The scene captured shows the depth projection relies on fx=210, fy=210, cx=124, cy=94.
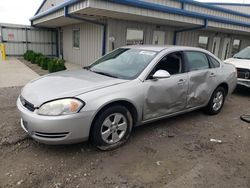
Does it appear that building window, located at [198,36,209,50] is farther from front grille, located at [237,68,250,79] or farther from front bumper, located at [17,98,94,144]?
front bumper, located at [17,98,94,144]

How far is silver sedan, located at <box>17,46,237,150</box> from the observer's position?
2719 mm

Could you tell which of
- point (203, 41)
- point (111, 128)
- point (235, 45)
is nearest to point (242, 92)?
point (111, 128)

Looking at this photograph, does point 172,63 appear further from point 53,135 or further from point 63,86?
point 53,135

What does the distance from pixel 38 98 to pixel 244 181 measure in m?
2.87

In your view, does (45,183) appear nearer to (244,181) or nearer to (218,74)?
(244,181)

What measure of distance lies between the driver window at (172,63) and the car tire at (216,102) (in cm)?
136

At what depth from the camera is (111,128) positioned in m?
3.11

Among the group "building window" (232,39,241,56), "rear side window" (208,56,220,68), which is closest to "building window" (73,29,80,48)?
"rear side window" (208,56,220,68)

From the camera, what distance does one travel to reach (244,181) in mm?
2625

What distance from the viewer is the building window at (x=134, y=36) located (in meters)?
10.6

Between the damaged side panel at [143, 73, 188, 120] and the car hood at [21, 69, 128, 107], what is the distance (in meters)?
0.53

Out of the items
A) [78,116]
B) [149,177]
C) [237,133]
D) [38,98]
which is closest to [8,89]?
[38,98]

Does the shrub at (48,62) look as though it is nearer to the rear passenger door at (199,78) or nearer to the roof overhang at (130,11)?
the roof overhang at (130,11)

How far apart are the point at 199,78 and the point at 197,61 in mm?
389
